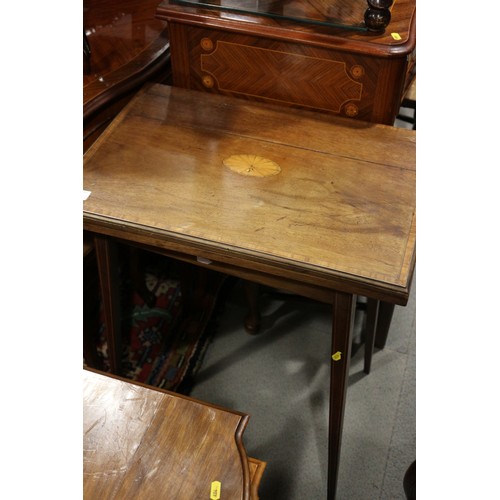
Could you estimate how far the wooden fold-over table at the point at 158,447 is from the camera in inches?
33.9

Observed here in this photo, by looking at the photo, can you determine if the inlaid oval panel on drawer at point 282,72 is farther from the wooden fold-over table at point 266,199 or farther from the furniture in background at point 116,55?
the furniture in background at point 116,55

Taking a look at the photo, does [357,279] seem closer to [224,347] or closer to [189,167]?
[189,167]

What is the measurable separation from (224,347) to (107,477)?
2.67 feet

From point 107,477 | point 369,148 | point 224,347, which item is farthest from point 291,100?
point 107,477

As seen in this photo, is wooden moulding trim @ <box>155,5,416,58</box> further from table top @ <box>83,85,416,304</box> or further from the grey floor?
the grey floor

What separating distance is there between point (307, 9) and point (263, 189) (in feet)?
1.34

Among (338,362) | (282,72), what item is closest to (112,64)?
(282,72)

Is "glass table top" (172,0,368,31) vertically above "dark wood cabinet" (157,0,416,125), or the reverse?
"glass table top" (172,0,368,31)

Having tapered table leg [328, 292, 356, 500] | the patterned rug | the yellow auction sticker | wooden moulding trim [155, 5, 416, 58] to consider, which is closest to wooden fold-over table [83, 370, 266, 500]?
the yellow auction sticker

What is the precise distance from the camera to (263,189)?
109cm

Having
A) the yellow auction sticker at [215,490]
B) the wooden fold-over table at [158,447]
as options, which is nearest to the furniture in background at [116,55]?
the wooden fold-over table at [158,447]

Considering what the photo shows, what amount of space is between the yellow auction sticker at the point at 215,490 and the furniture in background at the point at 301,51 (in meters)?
0.77

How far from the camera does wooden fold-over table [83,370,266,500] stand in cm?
86

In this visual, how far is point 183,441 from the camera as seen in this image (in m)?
0.92
